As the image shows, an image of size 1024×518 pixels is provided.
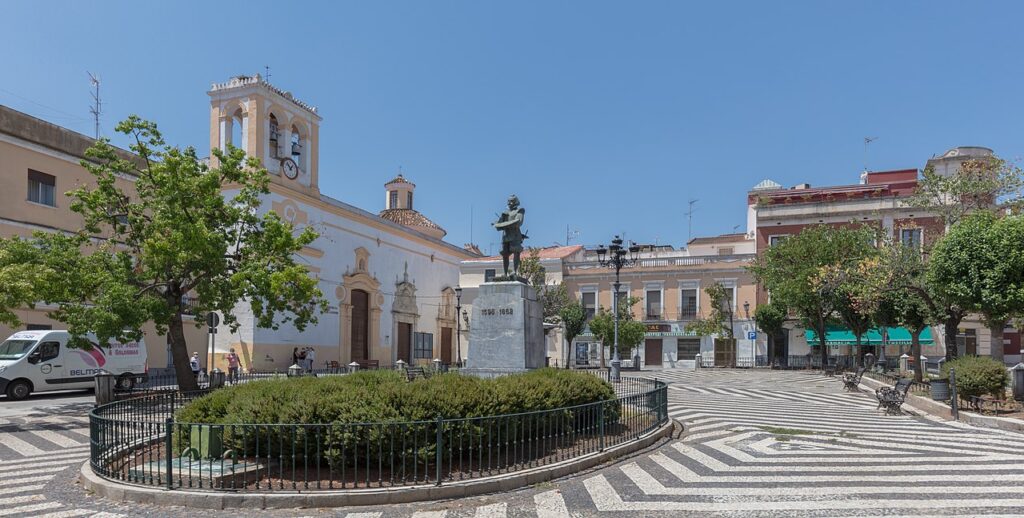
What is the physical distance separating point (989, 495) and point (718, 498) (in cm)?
304

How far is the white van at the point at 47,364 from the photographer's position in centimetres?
1973

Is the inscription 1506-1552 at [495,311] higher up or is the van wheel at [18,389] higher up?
the inscription 1506-1552 at [495,311]

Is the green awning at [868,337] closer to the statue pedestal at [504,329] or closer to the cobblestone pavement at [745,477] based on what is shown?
the cobblestone pavement at [745,477]

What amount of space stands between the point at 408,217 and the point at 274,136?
69.7 ft

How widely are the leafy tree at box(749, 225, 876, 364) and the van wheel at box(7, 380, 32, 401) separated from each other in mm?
30967

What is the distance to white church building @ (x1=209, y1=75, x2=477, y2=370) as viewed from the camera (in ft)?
110

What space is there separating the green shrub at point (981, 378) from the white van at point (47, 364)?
21.2 metres

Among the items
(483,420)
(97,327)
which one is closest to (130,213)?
(97,327)

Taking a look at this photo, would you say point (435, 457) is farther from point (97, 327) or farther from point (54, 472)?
point (97, 327)

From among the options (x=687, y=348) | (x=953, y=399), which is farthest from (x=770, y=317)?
(x=953, y=399)

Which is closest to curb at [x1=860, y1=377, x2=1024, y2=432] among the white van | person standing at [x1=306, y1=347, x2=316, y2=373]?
the white van

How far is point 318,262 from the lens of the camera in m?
37.5

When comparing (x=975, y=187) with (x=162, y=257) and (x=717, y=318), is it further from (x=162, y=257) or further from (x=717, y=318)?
(x=162, y=257)

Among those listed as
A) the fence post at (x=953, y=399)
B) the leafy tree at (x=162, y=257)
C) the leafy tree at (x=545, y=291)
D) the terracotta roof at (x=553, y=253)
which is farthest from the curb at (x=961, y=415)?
the terracotta roof at (x=553, y=253)
